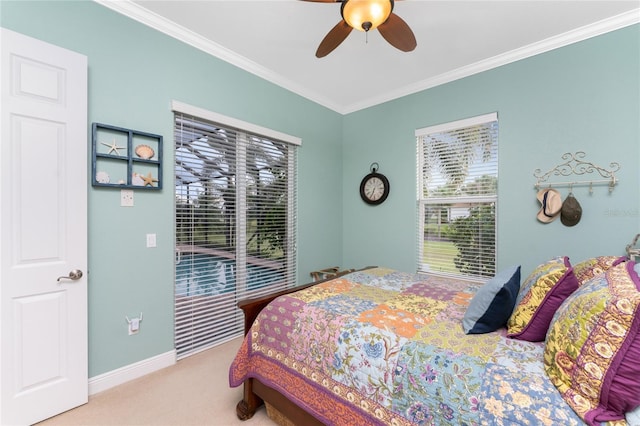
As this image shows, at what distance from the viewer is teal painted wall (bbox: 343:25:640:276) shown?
219 centimetres

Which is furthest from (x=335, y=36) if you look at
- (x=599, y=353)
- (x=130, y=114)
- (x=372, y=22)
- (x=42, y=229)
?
(x=42, y=229)

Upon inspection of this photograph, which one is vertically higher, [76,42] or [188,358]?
[76,42]

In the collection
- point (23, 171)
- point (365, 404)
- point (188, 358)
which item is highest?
point (23, 171)

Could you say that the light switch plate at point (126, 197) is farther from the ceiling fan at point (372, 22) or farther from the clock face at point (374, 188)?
the clock face at point (374, 188)

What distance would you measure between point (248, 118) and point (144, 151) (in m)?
1.11

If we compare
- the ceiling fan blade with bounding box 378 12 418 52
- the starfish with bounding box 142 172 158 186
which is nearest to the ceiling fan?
the ceiling fan blade with bounding box 378 12 418 52

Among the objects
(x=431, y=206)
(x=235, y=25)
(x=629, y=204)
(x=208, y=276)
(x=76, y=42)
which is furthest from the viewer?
(x=431, y=206)

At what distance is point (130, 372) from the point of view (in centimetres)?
212

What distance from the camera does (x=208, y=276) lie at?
2.61 m

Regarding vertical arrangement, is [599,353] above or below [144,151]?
below

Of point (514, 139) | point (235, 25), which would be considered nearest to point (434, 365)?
point (514, 139)

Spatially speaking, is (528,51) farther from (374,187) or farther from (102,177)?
(102,177)

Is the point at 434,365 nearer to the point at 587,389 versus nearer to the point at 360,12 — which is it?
the point at 587,389

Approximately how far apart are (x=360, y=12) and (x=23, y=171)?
2221 millimetres
